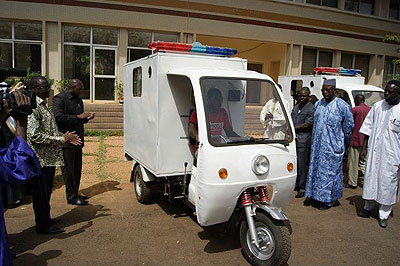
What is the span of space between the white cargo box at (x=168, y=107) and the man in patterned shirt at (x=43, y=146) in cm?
106

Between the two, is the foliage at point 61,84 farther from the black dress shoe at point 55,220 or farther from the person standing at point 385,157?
the person standing at point 385,157

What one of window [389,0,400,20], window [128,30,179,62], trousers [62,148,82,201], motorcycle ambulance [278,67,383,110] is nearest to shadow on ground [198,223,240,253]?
trousers [62,148,82,201]

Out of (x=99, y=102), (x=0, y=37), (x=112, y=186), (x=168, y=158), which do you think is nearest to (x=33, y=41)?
(x=0, y=37)

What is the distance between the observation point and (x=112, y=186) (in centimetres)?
654

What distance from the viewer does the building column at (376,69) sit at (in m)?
19.1

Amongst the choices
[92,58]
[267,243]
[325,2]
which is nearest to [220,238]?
[267,243]

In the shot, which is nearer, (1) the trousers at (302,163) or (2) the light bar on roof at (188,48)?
(2) the light bar on roof at (188,48)

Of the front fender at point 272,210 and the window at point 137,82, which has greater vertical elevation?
the window at point 137,82

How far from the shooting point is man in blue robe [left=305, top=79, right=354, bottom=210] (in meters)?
5.46

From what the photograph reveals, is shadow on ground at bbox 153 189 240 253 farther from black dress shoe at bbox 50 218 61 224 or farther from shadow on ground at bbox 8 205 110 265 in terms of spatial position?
black dress shoe at bbox 50 218 61 224

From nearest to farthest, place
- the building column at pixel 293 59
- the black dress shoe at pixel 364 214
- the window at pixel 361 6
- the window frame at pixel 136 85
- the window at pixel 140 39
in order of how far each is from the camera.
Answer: the window frame at pixel 136 85 → the black dress shoe at pixel 364 214 → the window at pixel 140 39 → the building column at pixel 293 59 → the window at pixel 361 6

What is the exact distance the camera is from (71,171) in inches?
209

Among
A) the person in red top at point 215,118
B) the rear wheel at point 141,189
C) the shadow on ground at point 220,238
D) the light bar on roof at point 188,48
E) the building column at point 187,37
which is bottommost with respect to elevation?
the shadow on ground at point 220,238

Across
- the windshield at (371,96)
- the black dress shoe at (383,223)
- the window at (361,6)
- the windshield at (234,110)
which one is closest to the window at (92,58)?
the windshield at (371,96)
